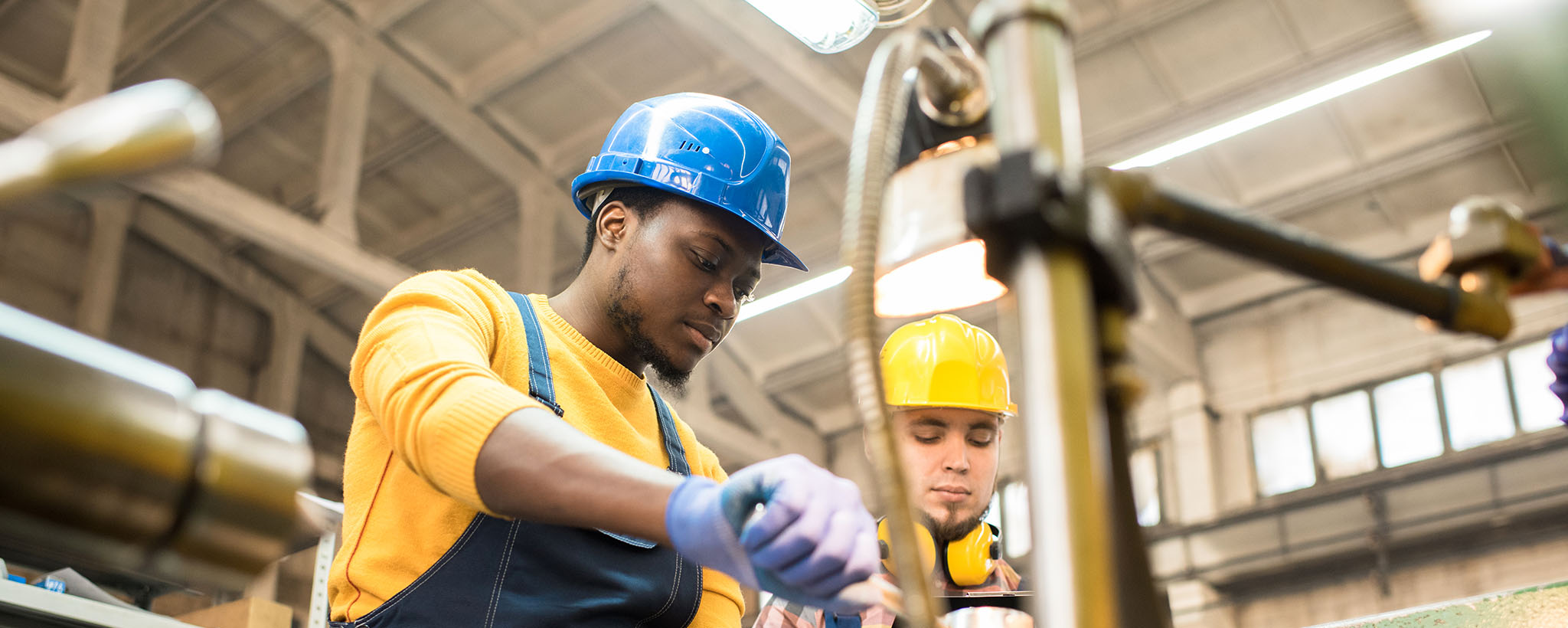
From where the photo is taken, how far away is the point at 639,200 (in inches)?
85.0

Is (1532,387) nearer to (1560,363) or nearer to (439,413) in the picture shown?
(1560,363)

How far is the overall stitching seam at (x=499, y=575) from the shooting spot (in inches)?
59.7

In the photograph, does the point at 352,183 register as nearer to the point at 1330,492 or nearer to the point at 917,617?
the point at 1330,492

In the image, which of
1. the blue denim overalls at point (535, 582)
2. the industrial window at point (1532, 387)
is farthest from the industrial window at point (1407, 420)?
the blue denim overalls at point (535, 582)

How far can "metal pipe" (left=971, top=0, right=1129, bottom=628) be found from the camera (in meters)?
0.55

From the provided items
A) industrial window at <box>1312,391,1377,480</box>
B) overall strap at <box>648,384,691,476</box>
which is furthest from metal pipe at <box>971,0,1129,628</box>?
industrial window at <box>1312,391,1377,480</box>

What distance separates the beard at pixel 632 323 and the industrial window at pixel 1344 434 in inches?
339

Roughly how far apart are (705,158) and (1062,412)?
1562 mm

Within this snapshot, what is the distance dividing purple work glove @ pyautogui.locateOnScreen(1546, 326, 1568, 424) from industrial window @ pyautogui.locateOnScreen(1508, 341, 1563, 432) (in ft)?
27.8

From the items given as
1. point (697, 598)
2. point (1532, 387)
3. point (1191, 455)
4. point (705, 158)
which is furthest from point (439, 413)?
point (1191, 455)

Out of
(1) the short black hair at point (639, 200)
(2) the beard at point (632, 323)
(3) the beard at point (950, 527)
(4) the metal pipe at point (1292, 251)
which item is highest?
(1) the short black hair at point (639, 200)

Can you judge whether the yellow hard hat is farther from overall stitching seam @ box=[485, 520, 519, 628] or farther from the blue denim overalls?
overall stitching seam @ box=[485, 520, 519, 628]

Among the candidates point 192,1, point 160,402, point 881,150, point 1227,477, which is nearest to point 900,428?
point 881,150

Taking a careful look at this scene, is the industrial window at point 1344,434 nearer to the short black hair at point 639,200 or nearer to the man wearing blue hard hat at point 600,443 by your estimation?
the man wearing blue hard hat at point 600,443
